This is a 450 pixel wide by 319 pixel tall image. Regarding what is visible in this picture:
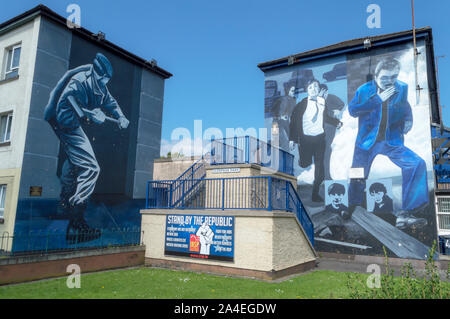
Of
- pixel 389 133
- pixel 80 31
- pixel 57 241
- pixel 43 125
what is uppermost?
pixel 80 31

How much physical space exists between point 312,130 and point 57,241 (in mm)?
13720

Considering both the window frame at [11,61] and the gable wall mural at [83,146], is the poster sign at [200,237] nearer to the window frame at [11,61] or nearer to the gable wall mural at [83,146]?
the gable wall mural at [83,146]

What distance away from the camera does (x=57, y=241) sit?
45.2 ft

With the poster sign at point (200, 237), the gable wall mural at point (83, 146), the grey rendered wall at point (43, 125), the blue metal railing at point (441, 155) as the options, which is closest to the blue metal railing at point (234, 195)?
→ the poster sign at point (200, 237)

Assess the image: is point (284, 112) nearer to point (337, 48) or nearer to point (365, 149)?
point (337, 48)

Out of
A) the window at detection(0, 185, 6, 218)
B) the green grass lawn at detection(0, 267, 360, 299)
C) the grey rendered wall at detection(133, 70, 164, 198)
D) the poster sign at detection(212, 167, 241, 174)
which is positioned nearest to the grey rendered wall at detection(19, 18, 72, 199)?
the window at detection(0, 185, 6, 218)

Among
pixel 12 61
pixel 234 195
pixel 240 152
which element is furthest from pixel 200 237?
pixel 12 61

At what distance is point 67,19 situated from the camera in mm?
14602

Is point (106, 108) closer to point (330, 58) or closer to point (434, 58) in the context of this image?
point (330, 58)

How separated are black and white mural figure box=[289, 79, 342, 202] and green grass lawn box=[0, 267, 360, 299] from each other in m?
7.17

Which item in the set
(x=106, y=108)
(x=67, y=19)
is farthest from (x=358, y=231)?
(x=67, y=19)

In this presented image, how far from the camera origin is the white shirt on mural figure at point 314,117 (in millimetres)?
18578

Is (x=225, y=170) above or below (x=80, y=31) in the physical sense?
below

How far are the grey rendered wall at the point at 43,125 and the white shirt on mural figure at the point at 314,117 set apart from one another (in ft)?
41.4
